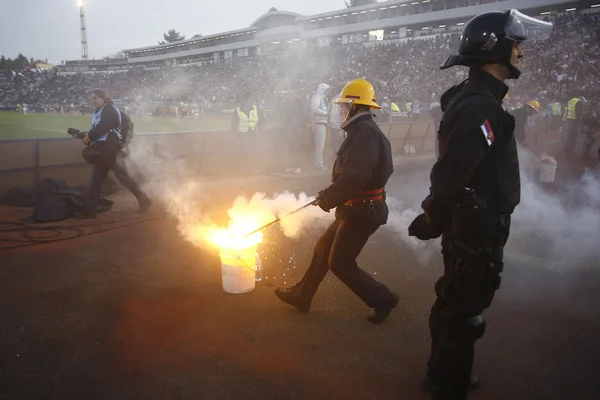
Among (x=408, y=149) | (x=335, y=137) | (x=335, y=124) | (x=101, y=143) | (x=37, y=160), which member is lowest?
(x=408, y=149)

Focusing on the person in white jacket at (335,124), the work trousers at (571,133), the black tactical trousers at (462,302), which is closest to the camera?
the black tactical trousers at (462,302)

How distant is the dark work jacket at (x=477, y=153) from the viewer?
231cm

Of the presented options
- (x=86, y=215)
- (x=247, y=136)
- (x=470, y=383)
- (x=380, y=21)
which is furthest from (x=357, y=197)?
(x=380, y=21)

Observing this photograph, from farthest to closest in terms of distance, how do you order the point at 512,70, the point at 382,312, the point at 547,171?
the point at 547,171 < the point at 382,312 < the point at 512,70

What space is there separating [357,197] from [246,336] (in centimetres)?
148

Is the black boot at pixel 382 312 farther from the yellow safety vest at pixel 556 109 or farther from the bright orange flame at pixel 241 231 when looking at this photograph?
the yellow safety vest at pixel 556 109

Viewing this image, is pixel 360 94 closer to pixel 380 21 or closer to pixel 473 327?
pixel 473 327

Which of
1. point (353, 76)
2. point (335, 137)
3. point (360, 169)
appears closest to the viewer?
point (360, 169)

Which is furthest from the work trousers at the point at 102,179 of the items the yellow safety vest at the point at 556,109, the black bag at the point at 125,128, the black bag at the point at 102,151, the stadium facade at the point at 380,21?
the stadium facade at the point at 380,21

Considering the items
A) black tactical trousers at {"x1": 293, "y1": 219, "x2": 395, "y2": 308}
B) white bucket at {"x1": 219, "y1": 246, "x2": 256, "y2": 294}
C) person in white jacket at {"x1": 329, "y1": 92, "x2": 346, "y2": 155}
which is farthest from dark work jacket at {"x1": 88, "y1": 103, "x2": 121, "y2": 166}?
person in white jacket at {"x1": 329, "y1": 92, "x2": 346, "y2": 155}

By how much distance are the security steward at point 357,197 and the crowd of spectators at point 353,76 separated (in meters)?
9.94

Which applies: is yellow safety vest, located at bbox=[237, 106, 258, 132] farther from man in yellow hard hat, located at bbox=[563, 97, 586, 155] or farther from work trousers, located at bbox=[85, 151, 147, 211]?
man in yellow hard hat, located at bbox=[563, 97, 586, 155]

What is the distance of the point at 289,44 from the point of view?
33312 millimetres

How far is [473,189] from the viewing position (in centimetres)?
237
